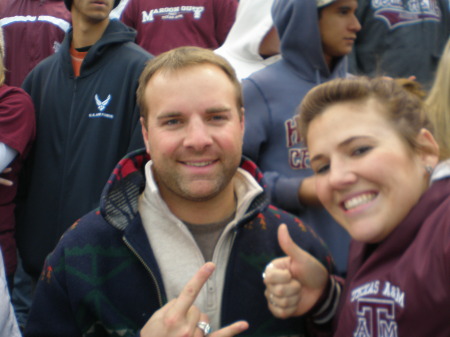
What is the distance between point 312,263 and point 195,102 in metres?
0.65

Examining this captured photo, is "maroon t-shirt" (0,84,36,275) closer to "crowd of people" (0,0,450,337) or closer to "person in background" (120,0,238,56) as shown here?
"crowd of people" (0,0,450,337)

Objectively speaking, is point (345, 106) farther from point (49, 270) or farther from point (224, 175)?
point (49, 270)

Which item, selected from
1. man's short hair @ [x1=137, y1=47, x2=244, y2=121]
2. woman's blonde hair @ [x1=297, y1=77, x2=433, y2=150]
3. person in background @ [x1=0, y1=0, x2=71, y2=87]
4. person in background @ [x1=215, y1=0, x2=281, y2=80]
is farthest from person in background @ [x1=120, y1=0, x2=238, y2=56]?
woman's blonde hair @ [x1=297, y1=77, x2=433, y2=150]

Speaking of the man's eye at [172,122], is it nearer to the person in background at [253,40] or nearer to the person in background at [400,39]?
the person in background at [253,40]

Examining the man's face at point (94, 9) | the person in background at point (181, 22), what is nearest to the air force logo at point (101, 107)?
the man's face at point (94, 9)

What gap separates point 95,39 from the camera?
355 cm

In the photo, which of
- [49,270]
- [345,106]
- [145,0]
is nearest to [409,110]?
[345,106]

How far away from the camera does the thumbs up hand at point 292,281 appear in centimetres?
187

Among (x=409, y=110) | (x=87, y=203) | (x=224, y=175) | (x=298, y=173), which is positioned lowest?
(x=87, y=203)

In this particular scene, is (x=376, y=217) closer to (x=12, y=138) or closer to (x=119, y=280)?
(x=119, y=280)

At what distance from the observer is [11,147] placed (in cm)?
313

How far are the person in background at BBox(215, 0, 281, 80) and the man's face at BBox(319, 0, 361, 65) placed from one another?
25.1 inches

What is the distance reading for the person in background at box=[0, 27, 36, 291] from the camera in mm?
3129

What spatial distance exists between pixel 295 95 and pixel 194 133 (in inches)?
39.3
